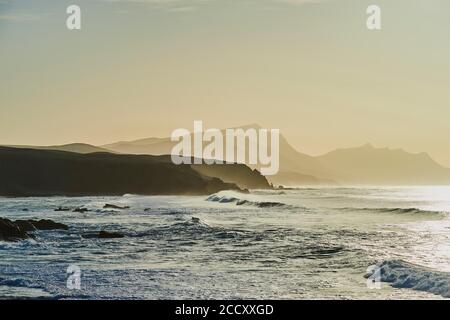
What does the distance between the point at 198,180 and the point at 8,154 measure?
25601 mm

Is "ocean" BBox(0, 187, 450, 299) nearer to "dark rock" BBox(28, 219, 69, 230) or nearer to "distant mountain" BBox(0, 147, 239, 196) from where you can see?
"dark rock" BBox(28, 219, 69, 230)

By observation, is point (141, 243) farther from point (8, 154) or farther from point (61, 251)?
A: point (8, 154)

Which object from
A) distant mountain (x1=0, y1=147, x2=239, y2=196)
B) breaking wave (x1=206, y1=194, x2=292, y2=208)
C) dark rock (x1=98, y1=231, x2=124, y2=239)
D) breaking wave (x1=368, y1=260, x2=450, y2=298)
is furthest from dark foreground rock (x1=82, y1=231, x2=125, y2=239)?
distant mountain (x1=0, y1=147, x2=239, y2=196)

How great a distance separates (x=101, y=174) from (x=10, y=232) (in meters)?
69.0

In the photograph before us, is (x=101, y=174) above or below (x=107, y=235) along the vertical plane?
below

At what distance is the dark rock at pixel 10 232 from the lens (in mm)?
25000

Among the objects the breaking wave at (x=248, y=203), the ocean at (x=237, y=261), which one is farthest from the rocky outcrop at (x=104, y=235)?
the breaking wave at (x=248, y=203)

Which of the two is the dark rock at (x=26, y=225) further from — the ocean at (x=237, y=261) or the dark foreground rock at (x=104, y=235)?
the dark foreground rock at (x=104, y=235)

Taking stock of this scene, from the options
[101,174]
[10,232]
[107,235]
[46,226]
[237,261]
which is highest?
[237,261]

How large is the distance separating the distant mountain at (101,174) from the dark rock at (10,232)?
193 ft

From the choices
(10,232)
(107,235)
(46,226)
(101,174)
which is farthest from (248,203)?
(101,174)

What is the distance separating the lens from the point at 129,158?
100 m

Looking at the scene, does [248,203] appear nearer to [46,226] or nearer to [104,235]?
[46,226]

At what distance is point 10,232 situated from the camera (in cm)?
2539
